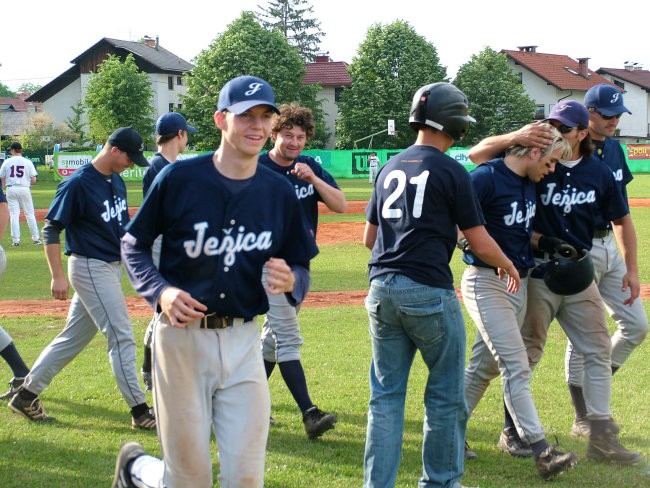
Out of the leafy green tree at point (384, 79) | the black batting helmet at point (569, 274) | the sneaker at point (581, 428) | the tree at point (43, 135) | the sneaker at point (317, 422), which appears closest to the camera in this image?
the black batting helmet at point (569, 274)

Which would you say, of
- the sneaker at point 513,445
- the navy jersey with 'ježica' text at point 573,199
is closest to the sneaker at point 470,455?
the sneaker at point 513,445

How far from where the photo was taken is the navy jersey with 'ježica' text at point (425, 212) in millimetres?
4090

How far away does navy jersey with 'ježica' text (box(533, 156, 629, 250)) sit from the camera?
17.4 feet

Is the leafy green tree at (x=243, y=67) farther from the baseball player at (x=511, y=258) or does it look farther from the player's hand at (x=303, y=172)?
the baseball player at (x=511, y=258)

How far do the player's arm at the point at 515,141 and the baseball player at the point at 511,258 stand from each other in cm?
4

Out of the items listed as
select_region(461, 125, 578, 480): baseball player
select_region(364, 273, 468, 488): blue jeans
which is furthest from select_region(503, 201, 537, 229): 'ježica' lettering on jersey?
select_region(364, 273, 468, 488): blue jeans

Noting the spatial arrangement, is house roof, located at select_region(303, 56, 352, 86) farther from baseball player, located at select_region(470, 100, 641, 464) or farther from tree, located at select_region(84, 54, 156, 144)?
baseball player, located at select_region(470, 100, 641, 464)

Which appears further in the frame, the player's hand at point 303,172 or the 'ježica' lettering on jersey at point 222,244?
the player's hand at point 303,172

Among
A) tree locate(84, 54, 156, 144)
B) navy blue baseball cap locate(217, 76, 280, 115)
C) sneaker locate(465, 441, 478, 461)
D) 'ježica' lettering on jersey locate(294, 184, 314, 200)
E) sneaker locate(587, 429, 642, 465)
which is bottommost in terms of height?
sneaker locate(465, 441, 478, 461)

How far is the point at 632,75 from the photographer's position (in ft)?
282

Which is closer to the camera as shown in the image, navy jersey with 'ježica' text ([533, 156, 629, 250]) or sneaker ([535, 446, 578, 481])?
sneaker ([535, 446, 578, 481])

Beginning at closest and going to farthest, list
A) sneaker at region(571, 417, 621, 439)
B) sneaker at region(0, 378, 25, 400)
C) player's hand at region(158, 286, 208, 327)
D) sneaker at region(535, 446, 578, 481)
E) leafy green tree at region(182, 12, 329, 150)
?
player's hand at region(158, 286, 208, 327) → sneaker at region(535, 446, 578, 481) → sneaker at region(571, 417, 621, 439) → sneaker at region(0, 378, 25, 400) → leafy green tree at region(182, 12, 329, 150)

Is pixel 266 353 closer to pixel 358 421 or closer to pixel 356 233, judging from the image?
pixel 358 421

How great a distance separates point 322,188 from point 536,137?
159 cm
